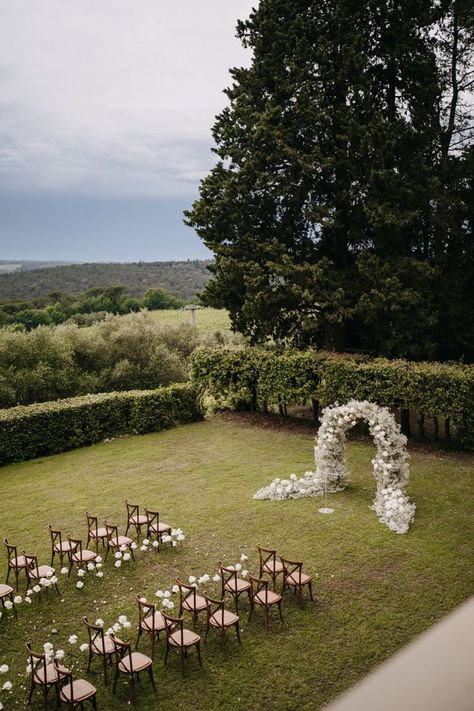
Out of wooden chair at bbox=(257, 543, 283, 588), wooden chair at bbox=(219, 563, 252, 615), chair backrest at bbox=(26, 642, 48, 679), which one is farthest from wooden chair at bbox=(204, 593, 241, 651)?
chair backrest at bbox=(26, 642, 48, 679)

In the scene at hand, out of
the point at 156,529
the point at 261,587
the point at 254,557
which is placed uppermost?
the point at 261,587

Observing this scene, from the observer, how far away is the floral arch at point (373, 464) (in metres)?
15.3

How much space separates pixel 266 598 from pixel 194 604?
1.35m

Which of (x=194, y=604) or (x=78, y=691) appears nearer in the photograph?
(x=78, y=691)

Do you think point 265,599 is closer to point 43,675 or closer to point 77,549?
point 43,675

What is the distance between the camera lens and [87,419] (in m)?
25.1

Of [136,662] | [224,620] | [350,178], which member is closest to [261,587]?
[224,620]

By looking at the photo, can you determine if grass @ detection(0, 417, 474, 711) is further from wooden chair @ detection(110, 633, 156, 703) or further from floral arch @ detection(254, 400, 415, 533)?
floral arch @ detection(254, 400, 415, 533)

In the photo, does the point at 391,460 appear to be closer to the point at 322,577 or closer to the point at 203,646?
the point at 322,577

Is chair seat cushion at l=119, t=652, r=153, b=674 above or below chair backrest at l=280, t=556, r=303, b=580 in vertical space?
below

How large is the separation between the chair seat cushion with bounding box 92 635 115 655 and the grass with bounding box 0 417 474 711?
42cm

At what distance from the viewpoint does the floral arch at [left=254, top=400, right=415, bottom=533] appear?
50.3 ft

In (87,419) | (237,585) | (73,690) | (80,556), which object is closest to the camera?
(73,690)

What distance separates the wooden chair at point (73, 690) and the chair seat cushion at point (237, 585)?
317 centimetres
